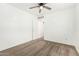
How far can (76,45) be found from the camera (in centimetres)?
123

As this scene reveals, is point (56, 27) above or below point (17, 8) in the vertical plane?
below

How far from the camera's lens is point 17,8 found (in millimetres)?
1313

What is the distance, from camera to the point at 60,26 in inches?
52.1

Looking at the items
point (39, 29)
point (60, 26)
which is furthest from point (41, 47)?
point (60, 26)

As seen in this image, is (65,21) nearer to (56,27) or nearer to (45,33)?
(56,27)

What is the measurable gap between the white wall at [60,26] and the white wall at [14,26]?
0.84 feet

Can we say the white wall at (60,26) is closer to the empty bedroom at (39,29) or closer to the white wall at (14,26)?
the empty bedroom at (39,29)

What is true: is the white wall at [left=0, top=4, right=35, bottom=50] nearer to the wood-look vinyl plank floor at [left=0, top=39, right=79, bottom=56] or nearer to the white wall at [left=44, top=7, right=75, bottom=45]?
the wood-look vinyl plank floor at [left=0, top=39, right=79, bottom=56]

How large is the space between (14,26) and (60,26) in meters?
0.65

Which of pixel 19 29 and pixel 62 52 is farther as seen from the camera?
pixel 19 29

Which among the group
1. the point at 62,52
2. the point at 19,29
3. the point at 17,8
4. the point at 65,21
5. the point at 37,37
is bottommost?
the point at 62,52

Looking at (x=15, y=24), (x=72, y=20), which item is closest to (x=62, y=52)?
(x=72, y=20)

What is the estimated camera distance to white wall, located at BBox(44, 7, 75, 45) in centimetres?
128

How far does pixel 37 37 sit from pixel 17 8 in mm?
505
